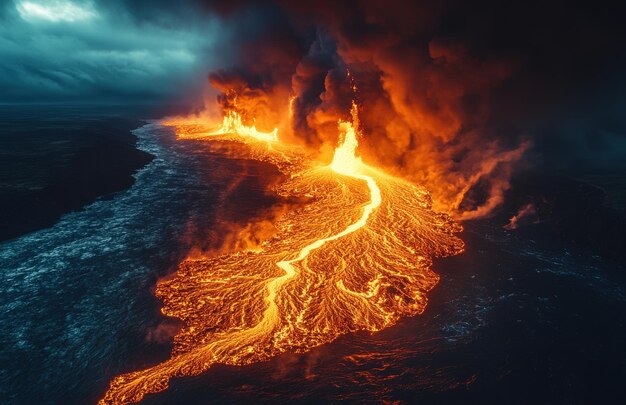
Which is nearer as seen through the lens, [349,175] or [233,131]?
Result: [349,175]

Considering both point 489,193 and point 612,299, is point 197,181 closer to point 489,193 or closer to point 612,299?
point 489,193

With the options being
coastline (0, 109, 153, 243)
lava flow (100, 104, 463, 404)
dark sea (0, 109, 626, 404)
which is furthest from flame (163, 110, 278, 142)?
dark sea (0, 109, 626, 404)

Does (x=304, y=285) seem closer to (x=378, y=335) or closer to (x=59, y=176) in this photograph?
(x=378, y=335)

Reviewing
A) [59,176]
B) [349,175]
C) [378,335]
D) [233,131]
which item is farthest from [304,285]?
[233,131]

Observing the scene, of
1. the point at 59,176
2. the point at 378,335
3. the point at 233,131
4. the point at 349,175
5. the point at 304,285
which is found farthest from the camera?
the point at 233,131

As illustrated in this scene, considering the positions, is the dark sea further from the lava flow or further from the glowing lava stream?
the glowing lava stream

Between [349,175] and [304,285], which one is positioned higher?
[349,175]
